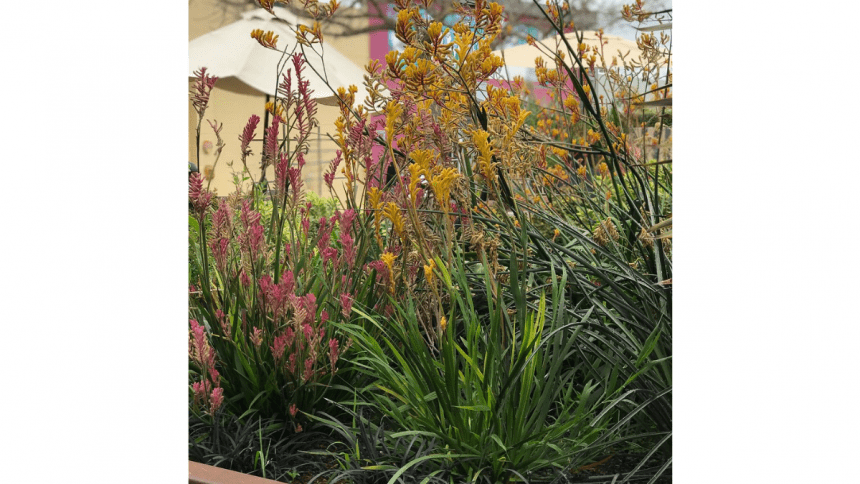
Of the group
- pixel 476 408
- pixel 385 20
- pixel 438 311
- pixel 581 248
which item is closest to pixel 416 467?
pixel 476 408

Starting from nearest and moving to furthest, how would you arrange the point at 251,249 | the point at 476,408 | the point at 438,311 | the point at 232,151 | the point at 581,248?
the point at 476,408, the point at 438,311, the point at 251,249, the point at 581,248, the point at 232,151

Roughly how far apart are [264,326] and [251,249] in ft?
0.75

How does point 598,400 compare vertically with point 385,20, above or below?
below

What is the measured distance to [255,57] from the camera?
2645 mm

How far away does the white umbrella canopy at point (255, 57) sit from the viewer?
2.25 meters

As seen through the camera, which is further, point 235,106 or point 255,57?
point 255,57

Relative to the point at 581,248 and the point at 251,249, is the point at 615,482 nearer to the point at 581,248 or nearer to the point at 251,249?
the point at 581,248

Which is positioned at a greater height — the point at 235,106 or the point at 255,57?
the point at 255,57

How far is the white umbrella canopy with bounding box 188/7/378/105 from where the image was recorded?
2.25 meters

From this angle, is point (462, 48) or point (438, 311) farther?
point (438, 311)
